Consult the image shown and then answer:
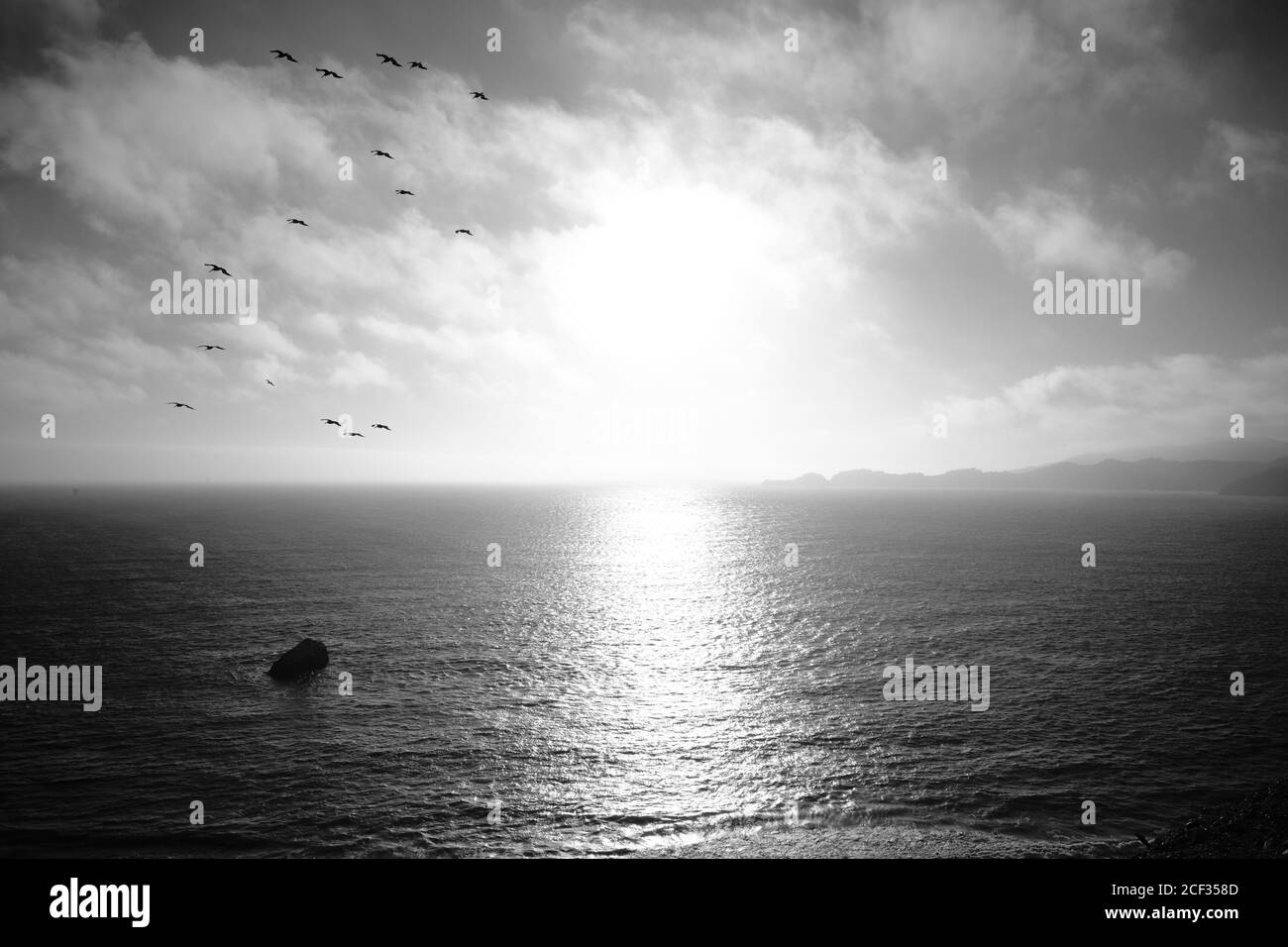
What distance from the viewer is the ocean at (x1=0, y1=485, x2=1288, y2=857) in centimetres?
3491

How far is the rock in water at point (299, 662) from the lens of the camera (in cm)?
5756

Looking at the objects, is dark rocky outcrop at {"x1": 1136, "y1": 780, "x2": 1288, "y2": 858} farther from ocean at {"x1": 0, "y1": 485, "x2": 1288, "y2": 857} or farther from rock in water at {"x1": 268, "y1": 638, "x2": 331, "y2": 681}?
rock in water at {"x1": 268, "y1": 638, "x2": 331, "y2": 681}

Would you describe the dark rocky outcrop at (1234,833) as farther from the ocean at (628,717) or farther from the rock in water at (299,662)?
the rock in water at (299,662)

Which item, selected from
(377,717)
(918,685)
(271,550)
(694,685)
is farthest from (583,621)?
(271,550)

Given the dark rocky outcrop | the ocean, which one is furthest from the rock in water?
the dark rocky outcrop

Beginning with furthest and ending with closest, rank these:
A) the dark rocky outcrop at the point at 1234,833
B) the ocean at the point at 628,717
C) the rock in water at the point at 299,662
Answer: the rock in water at the point at 299,662 < the ocean at the point at 628,717 < the dark rocky outcrop at the point at 1234,833

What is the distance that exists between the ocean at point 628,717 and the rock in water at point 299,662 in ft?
5.50

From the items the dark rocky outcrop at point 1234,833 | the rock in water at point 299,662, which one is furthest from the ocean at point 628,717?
the dark rocky outcrop at point 1234,833

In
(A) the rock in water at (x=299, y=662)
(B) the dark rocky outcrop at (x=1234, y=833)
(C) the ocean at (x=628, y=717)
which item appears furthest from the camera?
(A) the rock in water at (x=299, y=662)

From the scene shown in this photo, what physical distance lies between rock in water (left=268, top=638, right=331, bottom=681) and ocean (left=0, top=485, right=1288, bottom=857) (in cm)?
168
